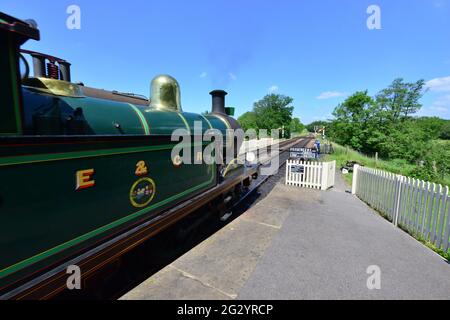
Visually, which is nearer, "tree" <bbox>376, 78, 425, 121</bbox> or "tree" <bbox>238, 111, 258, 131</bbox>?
"tree" <bbox>376, 78, 425, 121</bbox>

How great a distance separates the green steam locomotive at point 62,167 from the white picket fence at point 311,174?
20.7 feet

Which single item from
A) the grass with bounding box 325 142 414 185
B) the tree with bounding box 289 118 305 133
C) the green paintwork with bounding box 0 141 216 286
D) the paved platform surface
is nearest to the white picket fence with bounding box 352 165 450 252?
the paved platform surface

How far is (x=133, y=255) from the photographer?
3.35m

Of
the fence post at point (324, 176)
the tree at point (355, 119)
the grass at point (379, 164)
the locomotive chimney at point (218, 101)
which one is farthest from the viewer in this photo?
the tree at point (355, 119)

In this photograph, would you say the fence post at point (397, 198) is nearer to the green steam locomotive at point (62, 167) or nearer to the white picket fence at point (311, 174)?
the white picket fence at point (311, 174)

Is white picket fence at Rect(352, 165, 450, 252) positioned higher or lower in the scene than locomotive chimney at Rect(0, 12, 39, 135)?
lower

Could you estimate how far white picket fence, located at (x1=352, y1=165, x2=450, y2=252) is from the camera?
4.05 metres

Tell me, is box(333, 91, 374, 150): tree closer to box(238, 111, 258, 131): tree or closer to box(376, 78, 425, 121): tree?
box(376, 78, 425, 121): tree

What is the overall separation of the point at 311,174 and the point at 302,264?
565cm

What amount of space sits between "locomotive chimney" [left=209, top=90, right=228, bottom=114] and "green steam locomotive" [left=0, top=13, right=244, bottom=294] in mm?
3203

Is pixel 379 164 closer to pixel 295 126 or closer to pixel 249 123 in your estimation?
pixel 249 123

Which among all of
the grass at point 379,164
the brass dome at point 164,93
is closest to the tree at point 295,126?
the grass at point 379,164

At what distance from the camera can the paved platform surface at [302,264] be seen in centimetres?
283

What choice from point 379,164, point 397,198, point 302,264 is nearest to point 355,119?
point 379,164
